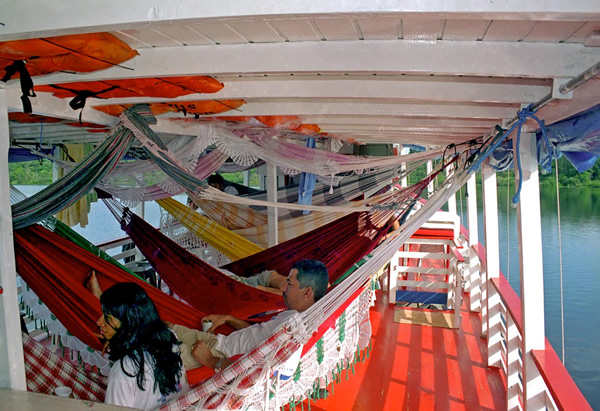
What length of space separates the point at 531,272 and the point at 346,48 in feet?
4.76

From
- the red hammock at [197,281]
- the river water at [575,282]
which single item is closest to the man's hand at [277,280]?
the red hammock at [197,281]

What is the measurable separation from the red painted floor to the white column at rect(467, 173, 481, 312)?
43cm

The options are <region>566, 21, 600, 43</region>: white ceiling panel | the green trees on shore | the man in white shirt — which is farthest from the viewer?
the green trees on shore

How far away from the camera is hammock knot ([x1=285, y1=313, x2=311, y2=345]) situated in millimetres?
1499

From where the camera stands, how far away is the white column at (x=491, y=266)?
3.41m

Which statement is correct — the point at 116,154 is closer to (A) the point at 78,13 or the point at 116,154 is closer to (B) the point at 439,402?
(A) the point at 78,13

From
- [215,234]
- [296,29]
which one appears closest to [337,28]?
[296,29]

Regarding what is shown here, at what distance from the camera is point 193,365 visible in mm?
1886

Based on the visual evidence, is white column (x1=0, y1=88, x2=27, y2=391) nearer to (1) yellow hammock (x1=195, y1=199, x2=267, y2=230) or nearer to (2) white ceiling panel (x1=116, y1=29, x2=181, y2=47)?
(2) white ceiling panel (x1=116, y1=29, x2=181, y2=47)

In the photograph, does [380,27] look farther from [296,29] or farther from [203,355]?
[203,355]

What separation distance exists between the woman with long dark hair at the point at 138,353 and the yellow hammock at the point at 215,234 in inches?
75.3

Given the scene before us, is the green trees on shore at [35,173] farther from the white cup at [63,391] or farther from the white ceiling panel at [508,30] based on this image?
the white ceiling panel at [508,30]

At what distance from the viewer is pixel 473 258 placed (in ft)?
16.4

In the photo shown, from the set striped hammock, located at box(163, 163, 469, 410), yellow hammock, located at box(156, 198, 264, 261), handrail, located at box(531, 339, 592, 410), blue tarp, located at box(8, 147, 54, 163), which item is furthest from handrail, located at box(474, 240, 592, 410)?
blue tarp, located at box(8, 147, 54, 163)
